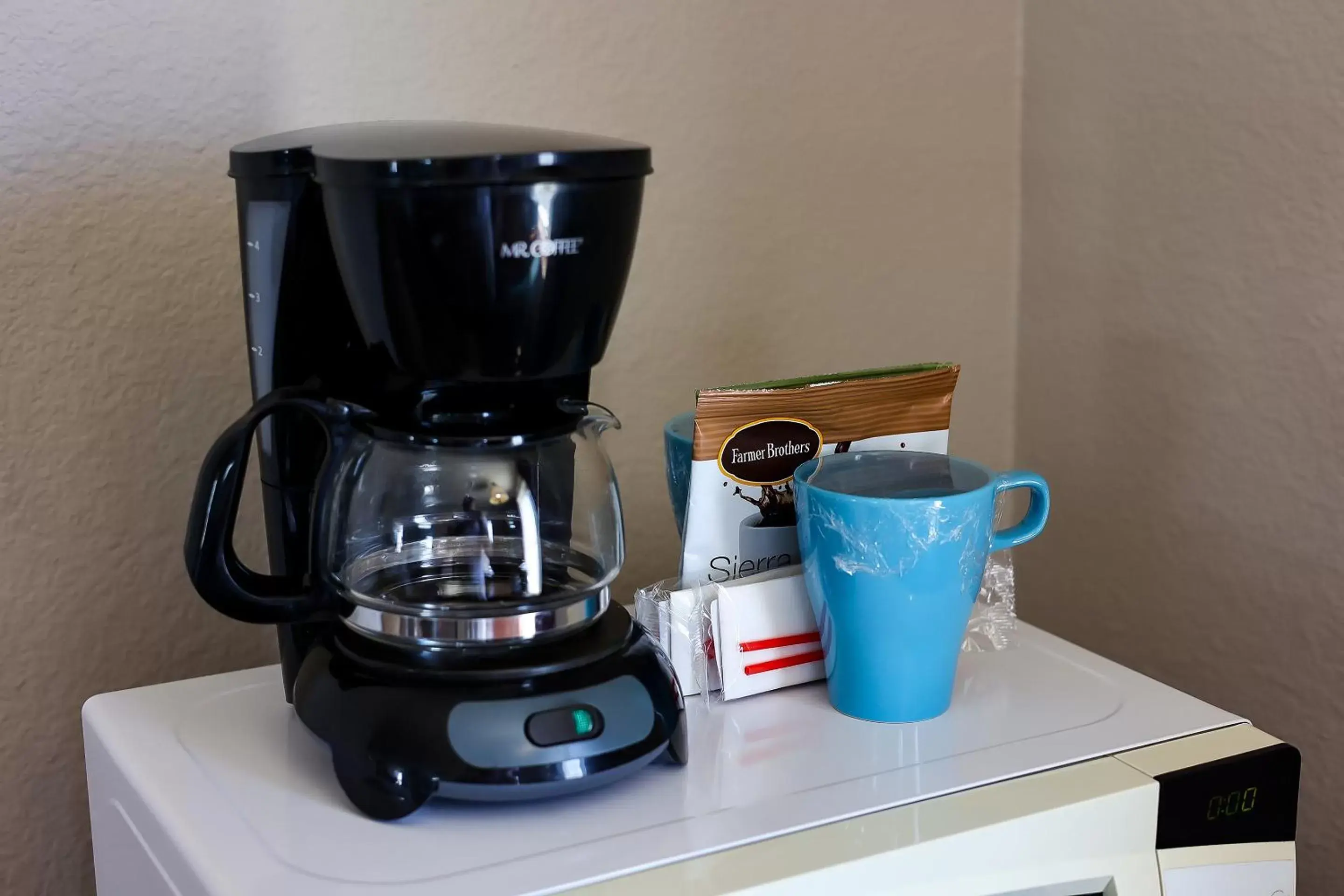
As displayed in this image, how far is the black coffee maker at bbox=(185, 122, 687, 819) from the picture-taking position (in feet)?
2.00

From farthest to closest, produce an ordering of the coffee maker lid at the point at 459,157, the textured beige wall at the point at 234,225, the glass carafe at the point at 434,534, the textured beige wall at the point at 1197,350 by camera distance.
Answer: the textured beige wall at the point at 1197,350, the textured beige wall at the point at 234,225, the glass carafe at the point at 434,534, the coffee maker lid at the point at 459,157

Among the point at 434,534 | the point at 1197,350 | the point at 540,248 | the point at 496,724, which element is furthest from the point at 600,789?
the point at 1197,350

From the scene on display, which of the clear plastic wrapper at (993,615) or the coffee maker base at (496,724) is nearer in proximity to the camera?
the coffee maker base at (496,724)

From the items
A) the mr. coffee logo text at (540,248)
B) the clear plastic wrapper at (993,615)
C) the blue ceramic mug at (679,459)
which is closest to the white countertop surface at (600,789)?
the clear plastic wrapper at (993,615)

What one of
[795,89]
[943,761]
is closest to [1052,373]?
[795,89]

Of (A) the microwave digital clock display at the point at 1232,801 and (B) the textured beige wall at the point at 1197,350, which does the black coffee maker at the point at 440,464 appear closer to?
(A) the microwave digital clock display at the point at 1232,801

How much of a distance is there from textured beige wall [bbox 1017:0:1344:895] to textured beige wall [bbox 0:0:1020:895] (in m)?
0.14

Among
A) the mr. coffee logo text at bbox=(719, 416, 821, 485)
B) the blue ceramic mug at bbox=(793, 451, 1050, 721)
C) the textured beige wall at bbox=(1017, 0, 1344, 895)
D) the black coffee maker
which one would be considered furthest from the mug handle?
the textured beige wall at bbox=(1017, 0, 1344, 895)

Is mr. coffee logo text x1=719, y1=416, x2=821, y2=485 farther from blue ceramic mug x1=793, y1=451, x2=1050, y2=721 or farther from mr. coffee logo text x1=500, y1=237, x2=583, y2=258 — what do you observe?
mr. coffee logo text x1=500, y1=237, x2=583, y2=258

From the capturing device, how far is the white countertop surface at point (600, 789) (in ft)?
2.02

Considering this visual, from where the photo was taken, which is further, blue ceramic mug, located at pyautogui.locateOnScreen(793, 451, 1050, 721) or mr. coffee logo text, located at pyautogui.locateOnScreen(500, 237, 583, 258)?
blue ceramic mug, located at pyautogui.locateOnScreen(793, 451, 1050, 721)

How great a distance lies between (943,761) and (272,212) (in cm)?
50

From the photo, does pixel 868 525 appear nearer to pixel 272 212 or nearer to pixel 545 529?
pixel 545 529

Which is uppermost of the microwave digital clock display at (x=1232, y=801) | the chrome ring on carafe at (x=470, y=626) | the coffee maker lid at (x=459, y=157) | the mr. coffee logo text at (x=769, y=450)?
the coffee maker lid at (x=459, y=157)
